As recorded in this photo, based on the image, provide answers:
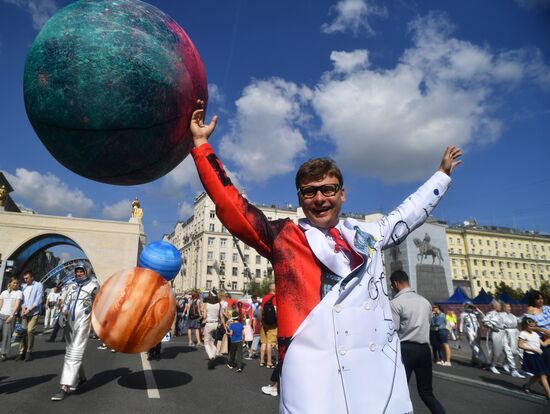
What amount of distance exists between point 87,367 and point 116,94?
27.1ft

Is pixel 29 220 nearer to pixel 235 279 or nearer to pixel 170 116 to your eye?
pixel 170 116

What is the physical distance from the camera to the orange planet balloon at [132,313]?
10.7ft

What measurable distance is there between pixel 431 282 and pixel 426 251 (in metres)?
3.93

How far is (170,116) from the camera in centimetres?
214

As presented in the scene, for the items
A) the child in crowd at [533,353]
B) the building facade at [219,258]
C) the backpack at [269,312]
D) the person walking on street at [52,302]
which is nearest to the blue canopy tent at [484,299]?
the child in crowd at [533,353]

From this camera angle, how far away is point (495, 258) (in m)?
85.4

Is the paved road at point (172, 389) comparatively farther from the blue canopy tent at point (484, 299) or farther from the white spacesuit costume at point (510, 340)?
the blue canopy tent at point (484, 299)

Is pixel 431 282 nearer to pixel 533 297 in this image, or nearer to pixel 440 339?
pixel 440 339

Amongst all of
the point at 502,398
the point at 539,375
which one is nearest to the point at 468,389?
the point at 502,398

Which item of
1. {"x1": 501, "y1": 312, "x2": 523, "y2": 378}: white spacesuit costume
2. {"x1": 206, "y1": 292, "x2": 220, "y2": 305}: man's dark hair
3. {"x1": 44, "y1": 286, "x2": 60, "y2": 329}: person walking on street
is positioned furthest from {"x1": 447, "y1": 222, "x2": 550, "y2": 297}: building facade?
{"x1": 206, "y1": 292, "x2": 220, "y2": 305}: man's dark hair

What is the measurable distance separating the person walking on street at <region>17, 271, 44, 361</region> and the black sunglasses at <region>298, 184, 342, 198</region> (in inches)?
390

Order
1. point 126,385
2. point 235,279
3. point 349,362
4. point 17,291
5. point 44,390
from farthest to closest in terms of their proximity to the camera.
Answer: point 235,279
point 17,291
point 126,385
point 44,390
point 349,362

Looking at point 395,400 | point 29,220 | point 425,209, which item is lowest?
point 395,400

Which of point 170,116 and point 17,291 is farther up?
point 170,116
